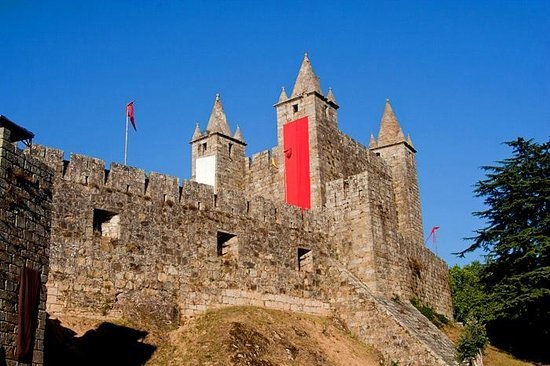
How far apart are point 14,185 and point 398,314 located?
16.6 m

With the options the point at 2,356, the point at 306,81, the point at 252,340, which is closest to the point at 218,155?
the point at 306,81

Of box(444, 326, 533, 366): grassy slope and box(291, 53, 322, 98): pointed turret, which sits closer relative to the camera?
box(444, 326, 533, 366): grassy slope

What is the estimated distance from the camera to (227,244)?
83.1 ft

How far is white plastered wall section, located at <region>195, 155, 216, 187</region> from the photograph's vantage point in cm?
3691

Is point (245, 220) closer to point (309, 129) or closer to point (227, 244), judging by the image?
point (227, 244)

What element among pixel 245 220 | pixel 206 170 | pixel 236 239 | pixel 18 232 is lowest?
pixel 18 232

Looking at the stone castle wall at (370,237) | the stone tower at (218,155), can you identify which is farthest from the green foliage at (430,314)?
the stone tower at (218,155)

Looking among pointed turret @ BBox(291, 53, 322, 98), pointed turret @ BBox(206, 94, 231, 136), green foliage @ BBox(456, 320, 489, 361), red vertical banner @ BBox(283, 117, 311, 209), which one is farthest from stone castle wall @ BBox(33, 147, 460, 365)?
pointed turret @ BBox(206, 94, 231, 136)

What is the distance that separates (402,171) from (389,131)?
115 inches

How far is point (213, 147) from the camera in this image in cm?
3759

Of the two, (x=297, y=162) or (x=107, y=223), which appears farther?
(x=297, y=162)

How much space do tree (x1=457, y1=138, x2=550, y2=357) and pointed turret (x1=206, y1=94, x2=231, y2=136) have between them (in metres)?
13.6

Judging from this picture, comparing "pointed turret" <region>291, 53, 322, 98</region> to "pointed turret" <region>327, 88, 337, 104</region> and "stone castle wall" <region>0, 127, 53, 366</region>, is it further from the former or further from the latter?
"stone castle wall" <region>0, 127, 53, 366</region>

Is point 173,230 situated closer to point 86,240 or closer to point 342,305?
point 86,240
